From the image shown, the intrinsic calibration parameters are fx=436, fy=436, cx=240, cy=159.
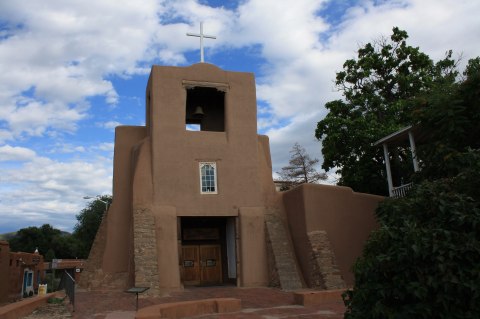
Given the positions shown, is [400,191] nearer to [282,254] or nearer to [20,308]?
[282,254]

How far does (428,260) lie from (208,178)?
42.0 ft

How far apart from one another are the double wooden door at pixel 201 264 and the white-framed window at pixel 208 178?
295cm

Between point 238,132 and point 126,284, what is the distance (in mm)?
7385

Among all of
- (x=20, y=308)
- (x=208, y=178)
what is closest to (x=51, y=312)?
(x=20, y=308)

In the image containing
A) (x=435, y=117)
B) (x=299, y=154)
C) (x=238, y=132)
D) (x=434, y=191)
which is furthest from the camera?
(x=299, y=154)

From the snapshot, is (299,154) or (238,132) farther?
(299,154)

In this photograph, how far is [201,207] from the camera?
16828 millimetres

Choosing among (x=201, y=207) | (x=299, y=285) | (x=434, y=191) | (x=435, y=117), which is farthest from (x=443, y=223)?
(x=201, y=207)

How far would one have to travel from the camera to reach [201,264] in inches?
726

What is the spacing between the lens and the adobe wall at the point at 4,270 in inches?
844

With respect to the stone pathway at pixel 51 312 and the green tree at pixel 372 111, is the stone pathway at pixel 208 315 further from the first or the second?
the green tree at pixel 372 111

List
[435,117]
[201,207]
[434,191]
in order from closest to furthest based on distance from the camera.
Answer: [434,191]
[435,117]
[201,207]

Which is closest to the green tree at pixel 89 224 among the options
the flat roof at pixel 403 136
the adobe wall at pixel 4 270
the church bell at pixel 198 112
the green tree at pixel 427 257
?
the adobe wall at pixel 4 270

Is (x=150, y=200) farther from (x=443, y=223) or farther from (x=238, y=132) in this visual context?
(x=443, y=223)
